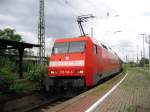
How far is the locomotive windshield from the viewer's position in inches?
700

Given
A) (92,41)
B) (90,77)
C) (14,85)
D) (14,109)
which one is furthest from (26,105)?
(92,41)

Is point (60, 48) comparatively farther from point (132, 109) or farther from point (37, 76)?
point (132, 109)

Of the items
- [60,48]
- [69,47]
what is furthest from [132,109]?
[60,48]

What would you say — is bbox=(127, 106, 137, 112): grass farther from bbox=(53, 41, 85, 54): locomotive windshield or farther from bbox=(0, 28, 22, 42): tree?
bbox=(0, 28, 22, 42): tree

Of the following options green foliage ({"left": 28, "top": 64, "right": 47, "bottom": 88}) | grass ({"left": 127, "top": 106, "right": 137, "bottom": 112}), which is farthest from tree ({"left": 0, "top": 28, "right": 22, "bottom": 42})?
grass ({"left": 127, "top": 106, "right": 137, "bottom": 112})

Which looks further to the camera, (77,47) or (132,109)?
(77,47)

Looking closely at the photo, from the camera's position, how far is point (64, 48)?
1816 centimetres

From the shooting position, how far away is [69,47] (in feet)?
59.4

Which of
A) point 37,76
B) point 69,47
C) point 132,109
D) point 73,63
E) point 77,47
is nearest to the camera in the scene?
point 132,109

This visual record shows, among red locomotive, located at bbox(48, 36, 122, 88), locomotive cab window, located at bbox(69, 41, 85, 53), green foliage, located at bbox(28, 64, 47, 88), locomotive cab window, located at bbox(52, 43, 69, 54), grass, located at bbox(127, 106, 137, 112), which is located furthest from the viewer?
green foliage, located at bbox(28, 64, 47, 88)

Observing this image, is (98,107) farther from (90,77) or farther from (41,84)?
(41,84)

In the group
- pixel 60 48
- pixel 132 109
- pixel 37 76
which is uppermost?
pixel 60 48

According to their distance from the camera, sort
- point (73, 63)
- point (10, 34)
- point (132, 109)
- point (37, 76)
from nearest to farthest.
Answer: point (132, 109) < point (73, 63) < point (37, 76) < point (10, 34)

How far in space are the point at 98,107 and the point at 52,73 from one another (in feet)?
22.6
